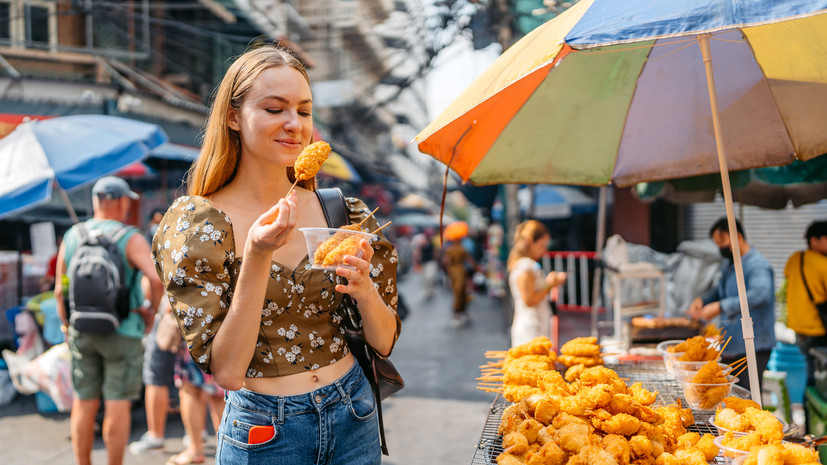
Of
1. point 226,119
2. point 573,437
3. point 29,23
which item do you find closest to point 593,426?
point 573,437

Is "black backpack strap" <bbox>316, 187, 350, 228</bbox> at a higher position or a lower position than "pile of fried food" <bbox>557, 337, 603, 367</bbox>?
higher

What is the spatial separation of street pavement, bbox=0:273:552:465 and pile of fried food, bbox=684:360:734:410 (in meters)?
3.12

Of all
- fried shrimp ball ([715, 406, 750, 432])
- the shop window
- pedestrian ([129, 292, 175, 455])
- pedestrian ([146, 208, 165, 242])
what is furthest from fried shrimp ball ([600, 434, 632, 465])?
the shop window

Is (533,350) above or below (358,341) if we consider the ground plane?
below

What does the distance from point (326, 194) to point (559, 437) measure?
49.5 inches

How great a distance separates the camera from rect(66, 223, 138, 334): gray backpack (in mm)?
4496

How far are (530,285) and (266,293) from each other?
4.36 meters

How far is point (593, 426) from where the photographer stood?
222 centimetres

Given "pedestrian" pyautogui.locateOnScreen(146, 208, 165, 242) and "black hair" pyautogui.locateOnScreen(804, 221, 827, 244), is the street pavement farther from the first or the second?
"black hair" pyautogui.locateOnScreen(804, 221, 827, 244)

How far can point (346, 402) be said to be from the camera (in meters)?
2.03

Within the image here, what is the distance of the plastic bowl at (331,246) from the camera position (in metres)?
1.77

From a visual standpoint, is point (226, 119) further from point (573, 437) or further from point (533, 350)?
point (533, 350)

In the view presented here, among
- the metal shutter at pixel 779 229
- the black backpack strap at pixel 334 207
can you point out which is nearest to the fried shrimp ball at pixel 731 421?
the black backpack strap at pixel 334 207

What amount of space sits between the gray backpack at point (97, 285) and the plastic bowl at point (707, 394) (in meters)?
4.13
